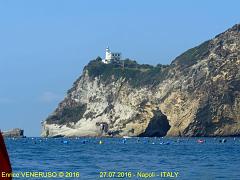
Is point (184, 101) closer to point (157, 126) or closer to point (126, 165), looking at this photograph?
point (157, 126)

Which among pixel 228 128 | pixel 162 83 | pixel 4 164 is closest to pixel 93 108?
pixel 162 83

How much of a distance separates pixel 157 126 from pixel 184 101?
419 inches

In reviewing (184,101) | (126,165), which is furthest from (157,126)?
(126,165)

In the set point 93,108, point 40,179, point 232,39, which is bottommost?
point 40,179

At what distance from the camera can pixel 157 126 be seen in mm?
168750

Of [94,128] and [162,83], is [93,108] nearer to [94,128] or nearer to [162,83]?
[94,128]

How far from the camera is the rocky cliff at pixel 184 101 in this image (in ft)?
521

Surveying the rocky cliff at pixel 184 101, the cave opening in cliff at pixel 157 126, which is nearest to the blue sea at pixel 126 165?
the rocky cliff at pixel 184 101

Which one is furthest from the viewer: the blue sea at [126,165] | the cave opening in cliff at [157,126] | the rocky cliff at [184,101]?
the cave opening in cliff at [157,126]

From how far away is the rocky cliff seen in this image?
6250 inches

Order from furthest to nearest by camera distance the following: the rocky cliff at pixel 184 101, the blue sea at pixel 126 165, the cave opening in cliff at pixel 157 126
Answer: the cave opening in cliff at pixel 157 126 → the rocky cliff at pixel 184 101 → the blue sea at pixel 126 165

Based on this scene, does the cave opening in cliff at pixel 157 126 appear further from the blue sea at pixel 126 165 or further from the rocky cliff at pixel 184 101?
the blue sea at pixel 126 165

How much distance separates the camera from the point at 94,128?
18950 cm

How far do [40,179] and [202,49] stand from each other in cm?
16944
